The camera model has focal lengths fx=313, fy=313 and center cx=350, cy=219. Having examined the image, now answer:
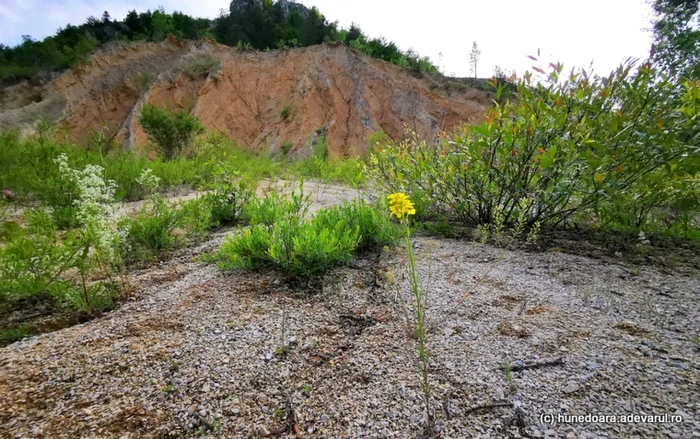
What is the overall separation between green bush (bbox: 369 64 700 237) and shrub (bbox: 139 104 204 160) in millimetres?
10430

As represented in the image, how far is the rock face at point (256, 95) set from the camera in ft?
51.3

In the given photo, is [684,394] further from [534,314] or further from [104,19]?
[104,19]

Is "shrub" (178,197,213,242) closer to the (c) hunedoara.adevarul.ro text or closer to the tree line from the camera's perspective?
the (c) hunedoara.adevarul.ro text

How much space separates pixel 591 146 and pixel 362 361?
2.11 metres

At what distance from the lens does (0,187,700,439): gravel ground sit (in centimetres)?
98

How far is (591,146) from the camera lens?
2137 millimetres

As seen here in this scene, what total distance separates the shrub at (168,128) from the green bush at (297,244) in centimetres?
982

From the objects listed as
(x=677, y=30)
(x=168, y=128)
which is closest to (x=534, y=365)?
(x=168, y=128)

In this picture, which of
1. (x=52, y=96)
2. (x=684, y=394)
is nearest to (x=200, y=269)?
(x=684, y=394)

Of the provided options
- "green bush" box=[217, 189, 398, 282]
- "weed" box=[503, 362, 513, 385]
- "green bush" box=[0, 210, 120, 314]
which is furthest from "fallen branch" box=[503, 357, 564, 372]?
"green bush" box=[0, 210, 120, 314]

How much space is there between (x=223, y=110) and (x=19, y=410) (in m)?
18.0

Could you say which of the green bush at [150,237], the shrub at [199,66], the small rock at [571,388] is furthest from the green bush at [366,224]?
the shrub at [199,66]

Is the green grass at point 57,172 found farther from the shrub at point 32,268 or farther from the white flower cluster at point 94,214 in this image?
the shrub at point 32,268

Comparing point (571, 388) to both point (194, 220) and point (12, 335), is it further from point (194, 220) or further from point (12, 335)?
point (194, 220)
